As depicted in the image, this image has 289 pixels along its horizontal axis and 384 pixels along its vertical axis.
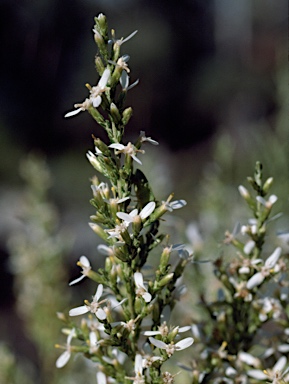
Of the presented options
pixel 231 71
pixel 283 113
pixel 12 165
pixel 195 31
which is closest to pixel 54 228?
pixel 283 113

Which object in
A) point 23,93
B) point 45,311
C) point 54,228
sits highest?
point 54,228

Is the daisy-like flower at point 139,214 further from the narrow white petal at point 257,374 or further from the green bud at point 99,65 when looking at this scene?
the narrow white petal at point 257,374

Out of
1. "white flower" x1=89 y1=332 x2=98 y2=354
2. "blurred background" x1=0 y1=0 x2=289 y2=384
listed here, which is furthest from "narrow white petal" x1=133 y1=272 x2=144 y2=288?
"blurred background" x1=0 y1=0 x2=289 y2=384

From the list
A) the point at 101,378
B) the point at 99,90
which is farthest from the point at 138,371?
the point at 99,90

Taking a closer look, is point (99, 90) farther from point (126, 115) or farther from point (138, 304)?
point (138, 304)

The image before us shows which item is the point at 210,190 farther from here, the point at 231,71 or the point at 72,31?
the point at 231,71

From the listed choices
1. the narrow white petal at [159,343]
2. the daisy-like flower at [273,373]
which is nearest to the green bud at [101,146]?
the narrow white petal at [159,343]
